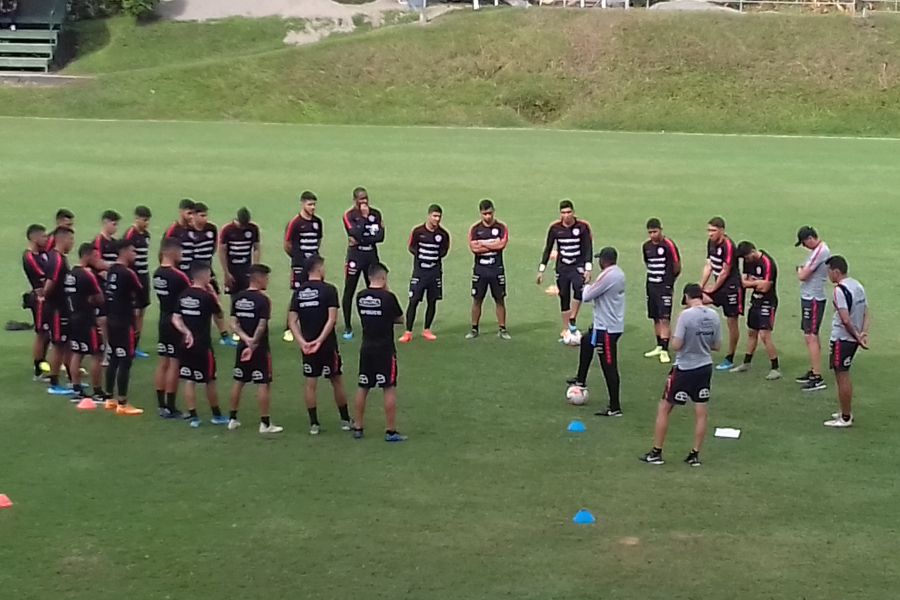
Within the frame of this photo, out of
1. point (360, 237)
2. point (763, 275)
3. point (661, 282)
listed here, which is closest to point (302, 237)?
point (360, 237)

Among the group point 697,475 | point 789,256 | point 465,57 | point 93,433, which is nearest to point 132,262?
point 93,433

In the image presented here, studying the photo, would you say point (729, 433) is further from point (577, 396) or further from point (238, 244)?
point (238, 244)

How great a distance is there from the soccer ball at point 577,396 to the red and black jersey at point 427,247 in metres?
3.84

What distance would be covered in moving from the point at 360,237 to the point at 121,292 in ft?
16.2

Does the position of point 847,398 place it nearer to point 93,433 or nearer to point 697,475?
point 697,475

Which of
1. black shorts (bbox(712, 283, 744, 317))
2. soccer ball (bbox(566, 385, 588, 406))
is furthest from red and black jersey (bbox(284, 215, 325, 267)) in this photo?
black shorts (bbox(712, 283, 744, 317))

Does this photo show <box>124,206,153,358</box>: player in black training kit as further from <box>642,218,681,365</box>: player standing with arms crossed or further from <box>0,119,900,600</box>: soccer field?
<box>642,218,681,365</box>: player standing with arms crossed

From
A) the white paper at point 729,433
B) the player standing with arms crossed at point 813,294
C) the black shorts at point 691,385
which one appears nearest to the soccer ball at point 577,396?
the white paper at point 729,433

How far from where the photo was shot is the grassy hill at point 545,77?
52281 millimetres

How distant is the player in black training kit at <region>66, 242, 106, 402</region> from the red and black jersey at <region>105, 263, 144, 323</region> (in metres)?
0.26

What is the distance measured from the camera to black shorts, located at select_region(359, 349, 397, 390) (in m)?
12.0

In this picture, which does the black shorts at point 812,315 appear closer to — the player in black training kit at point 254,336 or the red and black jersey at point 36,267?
the player in black training kit at point 254,336

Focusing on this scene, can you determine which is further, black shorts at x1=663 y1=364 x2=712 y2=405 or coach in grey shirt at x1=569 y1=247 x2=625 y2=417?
coach in grey shirt at x1=569 y1=247 x2=625 y2=417

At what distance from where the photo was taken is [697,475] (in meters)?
11.4
